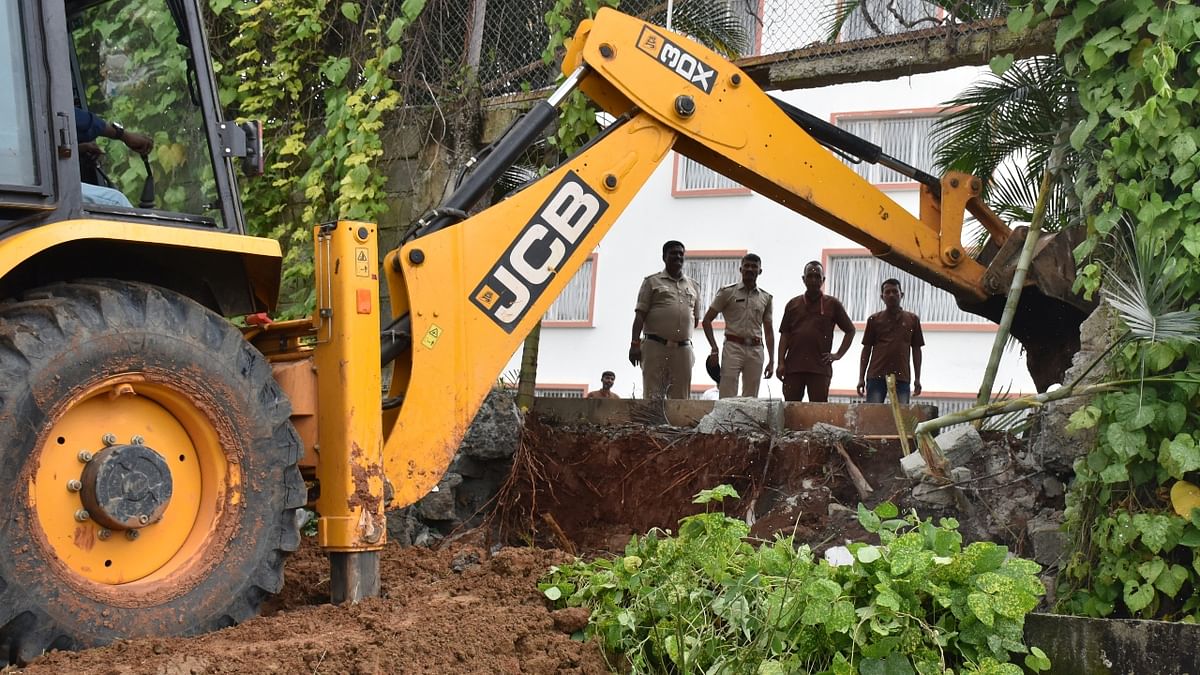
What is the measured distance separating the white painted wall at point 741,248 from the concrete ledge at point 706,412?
27.6 feet

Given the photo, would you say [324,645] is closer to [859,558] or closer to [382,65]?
[859,558]

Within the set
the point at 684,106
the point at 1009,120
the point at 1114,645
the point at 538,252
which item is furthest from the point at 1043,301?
the point at 1114,645

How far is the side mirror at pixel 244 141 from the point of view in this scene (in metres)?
4.40

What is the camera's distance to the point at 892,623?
3641 mm

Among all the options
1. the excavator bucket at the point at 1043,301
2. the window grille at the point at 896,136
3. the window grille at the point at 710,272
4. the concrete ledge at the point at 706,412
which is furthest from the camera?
the window grille at the point at 710,272

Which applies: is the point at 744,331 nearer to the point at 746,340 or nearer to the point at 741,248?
the point at 746,340

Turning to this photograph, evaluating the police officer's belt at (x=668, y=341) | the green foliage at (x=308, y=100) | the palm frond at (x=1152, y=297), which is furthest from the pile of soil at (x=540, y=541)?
the green foliage at (x=308, y=100)

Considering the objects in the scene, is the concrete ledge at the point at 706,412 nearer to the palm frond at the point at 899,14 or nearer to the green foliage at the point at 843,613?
the palm frond at the point at 899,14

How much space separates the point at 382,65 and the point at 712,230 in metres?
11.0

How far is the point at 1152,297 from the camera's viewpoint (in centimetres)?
489

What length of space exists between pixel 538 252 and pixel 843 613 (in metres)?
2.15

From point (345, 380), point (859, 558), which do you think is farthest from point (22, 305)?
point (859, 558)

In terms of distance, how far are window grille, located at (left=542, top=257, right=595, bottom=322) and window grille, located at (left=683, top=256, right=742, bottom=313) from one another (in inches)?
60.4

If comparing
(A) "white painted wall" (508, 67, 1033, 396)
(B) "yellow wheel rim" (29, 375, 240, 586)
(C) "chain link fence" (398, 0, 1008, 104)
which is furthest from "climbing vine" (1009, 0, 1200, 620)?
(A) "white painted wall" (508, 67, 1033, 396)
